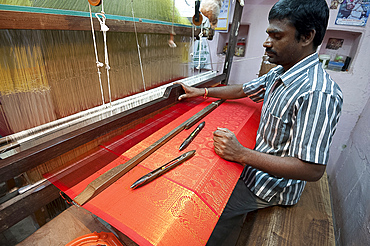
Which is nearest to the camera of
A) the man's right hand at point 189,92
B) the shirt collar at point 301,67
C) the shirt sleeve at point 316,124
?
the shirt sleeve at point 316,124

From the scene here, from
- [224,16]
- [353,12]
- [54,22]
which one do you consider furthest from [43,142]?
[353,12]

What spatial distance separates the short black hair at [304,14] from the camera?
889mm

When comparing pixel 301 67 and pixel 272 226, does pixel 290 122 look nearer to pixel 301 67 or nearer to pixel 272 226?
pixel 301 67

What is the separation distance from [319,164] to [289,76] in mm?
483

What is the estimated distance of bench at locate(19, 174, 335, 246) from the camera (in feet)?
2.84

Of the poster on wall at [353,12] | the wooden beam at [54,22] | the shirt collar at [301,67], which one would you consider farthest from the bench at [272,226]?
the poster on wall at [353,12]

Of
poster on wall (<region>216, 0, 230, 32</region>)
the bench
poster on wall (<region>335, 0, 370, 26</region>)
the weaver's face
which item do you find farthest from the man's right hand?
poster on wall (<region>335, 0, 370, 26</region>)

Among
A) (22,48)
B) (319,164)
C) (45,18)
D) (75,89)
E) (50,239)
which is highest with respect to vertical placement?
(45,18)

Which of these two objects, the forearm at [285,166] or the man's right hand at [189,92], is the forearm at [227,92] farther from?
the forearm at [285,166]

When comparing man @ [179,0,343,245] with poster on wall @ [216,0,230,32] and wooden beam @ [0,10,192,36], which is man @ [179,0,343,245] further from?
poster on wall @ [216,0,230,32]

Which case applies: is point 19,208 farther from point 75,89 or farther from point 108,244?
point 75,89

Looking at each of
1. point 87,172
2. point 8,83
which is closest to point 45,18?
point 8,83

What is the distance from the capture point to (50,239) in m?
0.84

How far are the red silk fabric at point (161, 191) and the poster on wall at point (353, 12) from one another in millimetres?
2474
